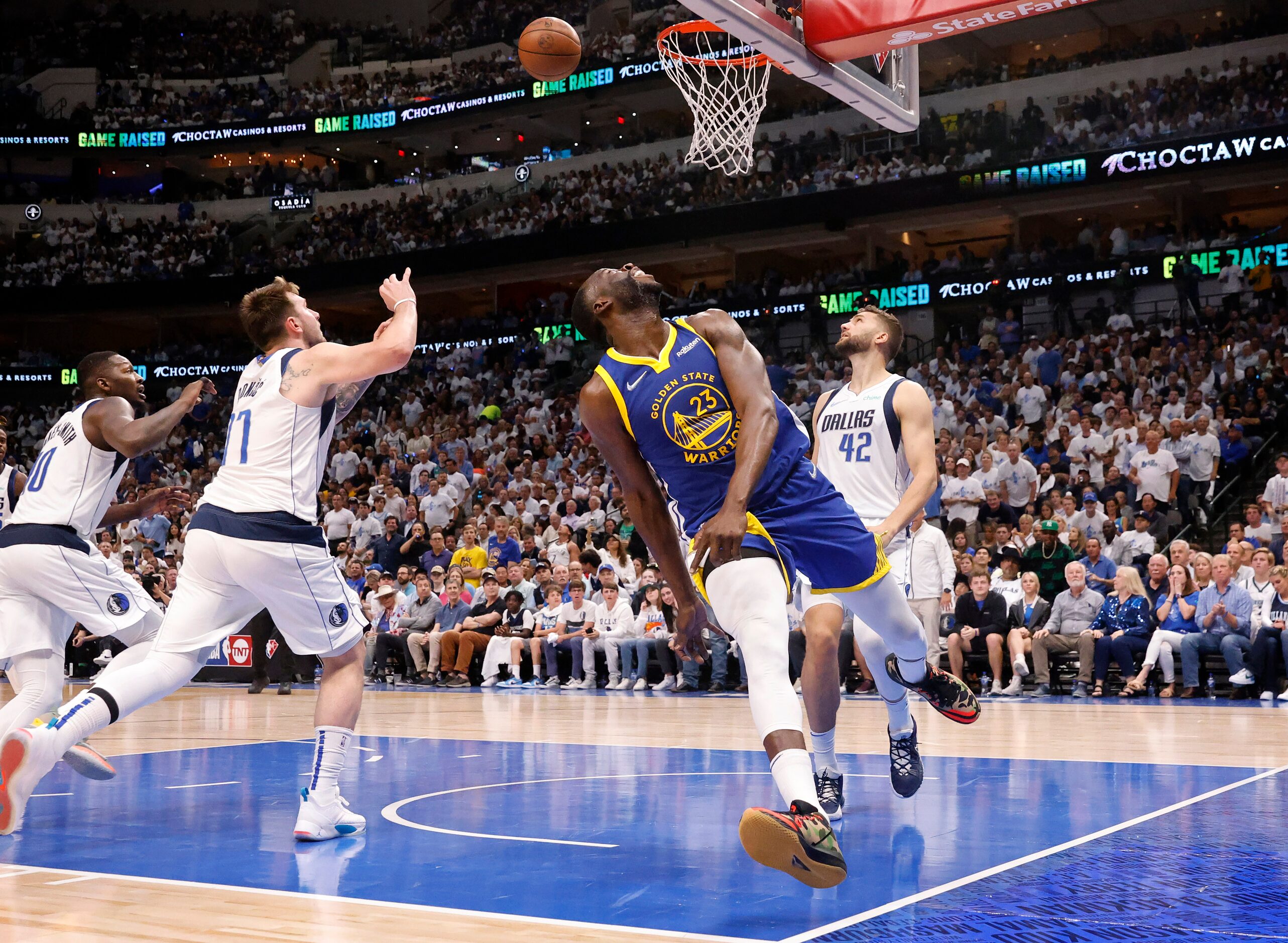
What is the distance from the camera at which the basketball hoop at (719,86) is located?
11.6 meters

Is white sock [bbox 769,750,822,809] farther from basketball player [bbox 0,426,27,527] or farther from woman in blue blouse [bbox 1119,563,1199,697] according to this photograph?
woman in blue blouse [bbox 1119,563,1199,697]

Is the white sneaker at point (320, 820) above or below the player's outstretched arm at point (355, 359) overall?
below

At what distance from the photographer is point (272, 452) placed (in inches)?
191

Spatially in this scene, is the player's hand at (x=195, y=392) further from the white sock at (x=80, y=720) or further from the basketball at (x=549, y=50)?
the basketball at (x=549, y=50)

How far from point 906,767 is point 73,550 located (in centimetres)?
384

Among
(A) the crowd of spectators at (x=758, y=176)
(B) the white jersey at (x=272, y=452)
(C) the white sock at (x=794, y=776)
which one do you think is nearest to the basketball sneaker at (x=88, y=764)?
(B) the white jersey at (x=272, y=452)

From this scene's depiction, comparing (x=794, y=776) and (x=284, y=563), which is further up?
(x=284, y=563)

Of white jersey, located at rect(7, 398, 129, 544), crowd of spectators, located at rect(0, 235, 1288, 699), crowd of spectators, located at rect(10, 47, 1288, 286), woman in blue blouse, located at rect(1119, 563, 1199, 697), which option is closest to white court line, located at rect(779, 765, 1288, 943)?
white jersey, located at rect(7, 398, 129, 544)

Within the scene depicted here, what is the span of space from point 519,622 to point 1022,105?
19184 mm

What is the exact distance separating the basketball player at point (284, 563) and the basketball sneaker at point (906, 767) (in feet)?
7.18

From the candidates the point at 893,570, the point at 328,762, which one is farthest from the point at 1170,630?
the point at 328,762

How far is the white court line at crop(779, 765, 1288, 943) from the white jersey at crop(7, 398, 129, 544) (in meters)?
4.06

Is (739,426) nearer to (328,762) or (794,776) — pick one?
(794,776)

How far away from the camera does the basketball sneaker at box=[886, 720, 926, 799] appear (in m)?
5.21
